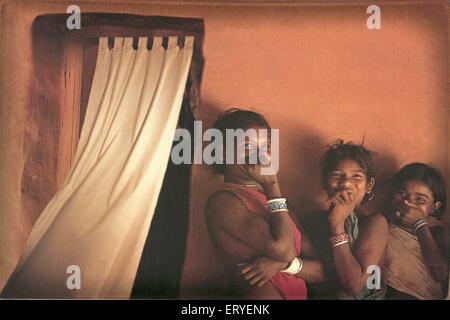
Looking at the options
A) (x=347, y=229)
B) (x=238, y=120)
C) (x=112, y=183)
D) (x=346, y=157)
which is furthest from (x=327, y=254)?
(x=112, y=183)

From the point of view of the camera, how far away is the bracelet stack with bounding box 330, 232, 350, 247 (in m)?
4.87

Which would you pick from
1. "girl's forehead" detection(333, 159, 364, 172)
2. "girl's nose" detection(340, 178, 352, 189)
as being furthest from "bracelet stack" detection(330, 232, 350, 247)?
"girl's forehead" detection(333, 159, 364, 172)

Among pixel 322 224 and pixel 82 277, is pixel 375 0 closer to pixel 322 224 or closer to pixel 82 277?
pixel 322 224

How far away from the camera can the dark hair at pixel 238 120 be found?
196 inches

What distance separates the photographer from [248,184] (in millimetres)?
4930

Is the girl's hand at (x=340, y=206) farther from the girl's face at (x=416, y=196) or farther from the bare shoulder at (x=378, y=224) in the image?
the girl's face at (x=416, y=196)

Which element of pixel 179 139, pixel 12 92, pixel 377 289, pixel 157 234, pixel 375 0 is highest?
pixel 375 0

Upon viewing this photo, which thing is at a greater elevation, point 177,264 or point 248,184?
point 248,184

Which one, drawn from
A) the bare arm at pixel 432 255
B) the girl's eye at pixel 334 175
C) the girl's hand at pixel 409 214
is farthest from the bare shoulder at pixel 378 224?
the girl's eye at pixel 334 175

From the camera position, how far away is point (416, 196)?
4.91 meters

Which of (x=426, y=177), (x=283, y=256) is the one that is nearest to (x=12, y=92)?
(x=283, y=256)

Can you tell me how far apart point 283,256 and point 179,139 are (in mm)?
1243

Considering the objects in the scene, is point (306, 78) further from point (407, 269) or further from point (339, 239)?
point (407, 269)

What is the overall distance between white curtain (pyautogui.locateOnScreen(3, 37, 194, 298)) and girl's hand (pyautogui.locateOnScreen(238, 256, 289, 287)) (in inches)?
33.3
